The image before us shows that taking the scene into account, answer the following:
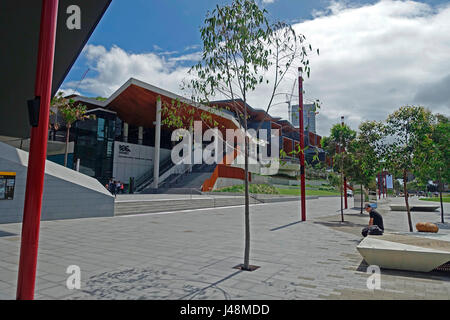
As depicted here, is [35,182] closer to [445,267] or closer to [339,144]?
[445,267]

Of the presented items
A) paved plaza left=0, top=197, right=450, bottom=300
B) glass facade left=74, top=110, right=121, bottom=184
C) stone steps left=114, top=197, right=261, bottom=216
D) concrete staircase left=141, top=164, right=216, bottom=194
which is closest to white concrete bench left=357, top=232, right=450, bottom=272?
paved plaza left=0, top=197, right=450, bottom=300

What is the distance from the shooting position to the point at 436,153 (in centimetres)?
1112

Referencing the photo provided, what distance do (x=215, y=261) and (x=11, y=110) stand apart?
1684 centimetres

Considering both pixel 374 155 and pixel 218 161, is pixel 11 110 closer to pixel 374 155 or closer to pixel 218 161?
pixel 374 155

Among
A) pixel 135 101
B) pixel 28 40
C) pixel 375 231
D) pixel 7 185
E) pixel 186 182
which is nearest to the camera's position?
pixel 375 231

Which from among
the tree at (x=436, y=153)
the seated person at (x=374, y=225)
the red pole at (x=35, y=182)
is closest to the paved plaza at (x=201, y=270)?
the seated person at (x=374, y=225)

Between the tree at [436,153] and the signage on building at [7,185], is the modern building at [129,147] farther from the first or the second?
the signage on building at [7,185]

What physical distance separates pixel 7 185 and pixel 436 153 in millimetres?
17055

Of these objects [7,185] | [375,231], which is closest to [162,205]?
[7,185]

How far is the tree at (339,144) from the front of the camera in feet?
55.2

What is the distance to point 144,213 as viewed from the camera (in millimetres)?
17516

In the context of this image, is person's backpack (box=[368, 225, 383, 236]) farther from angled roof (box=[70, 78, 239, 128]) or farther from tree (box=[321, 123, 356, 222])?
angled roof (box=[70, 78, 239, 128])

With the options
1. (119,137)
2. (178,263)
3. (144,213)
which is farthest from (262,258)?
(119,137)

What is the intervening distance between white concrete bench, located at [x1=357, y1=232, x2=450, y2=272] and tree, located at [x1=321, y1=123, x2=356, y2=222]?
1069cm
